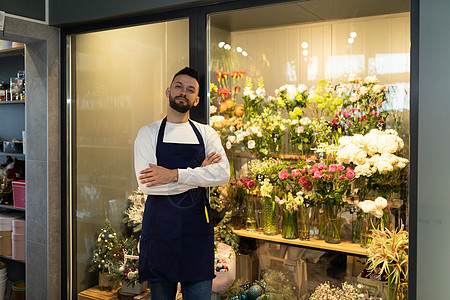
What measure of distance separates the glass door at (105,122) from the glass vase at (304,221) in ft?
3.51

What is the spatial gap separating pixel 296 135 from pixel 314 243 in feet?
1.96

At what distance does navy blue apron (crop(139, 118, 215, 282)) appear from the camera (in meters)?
2.21

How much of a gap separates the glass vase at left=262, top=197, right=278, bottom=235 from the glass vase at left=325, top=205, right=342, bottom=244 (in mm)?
301

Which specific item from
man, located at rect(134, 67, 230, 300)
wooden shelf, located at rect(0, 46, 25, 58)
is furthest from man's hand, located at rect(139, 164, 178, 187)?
wooden shelf, located at rect(0, 46, 25, 58)

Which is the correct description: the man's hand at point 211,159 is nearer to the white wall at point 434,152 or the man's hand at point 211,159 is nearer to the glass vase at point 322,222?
the glass vase at point 322,222

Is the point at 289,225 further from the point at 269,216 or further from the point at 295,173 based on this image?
the point at 295,173

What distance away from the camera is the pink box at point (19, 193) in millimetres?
3512

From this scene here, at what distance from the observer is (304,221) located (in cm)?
229

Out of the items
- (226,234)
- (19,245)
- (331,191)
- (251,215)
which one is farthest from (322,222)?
(19,245)

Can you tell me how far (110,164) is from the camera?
306 centimetres

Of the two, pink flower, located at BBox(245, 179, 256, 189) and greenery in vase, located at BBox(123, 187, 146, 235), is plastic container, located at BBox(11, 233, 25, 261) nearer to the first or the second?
greenery in vase, located at BBox(123, 187, 146, 235)

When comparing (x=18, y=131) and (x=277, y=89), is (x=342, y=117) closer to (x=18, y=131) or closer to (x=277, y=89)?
(x=277, y=89)

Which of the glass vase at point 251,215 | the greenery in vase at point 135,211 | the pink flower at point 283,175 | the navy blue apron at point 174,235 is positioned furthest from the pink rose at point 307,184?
the greenery in vase at point 135,211

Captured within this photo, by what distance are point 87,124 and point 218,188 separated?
1261mm
